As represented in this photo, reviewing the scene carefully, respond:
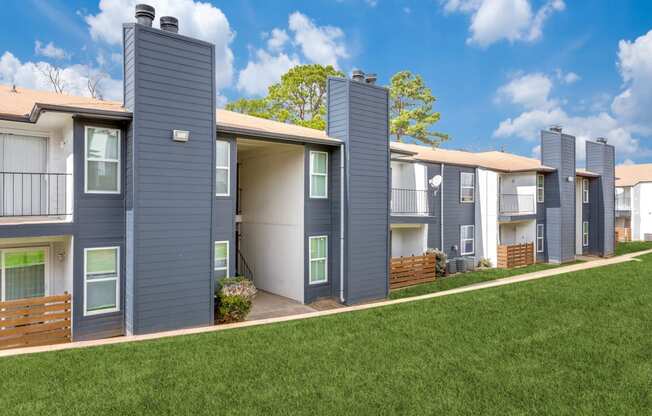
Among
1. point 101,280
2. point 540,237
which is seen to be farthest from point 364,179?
point 540,237

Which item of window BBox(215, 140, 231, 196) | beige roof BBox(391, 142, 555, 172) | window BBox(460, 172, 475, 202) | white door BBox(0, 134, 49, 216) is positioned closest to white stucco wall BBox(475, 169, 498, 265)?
window BBox(460, 172, 475, 202)

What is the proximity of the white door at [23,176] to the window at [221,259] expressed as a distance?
A: 433 centimetres

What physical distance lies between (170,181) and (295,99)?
71.4 ft

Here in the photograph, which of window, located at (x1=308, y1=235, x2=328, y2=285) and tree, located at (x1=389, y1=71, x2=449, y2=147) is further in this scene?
tree, located at (x1=389, y1=71, x2=449, y2=147)

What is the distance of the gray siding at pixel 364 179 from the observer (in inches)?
507

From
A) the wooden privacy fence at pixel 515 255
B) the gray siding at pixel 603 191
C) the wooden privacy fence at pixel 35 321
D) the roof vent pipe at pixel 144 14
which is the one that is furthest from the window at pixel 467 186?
the wooden privacy fence at pixel 35 321

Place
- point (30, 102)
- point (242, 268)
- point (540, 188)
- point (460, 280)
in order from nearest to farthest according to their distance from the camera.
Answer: point (30, 102), point (242, 268), point (460, 280), point (540, 188)

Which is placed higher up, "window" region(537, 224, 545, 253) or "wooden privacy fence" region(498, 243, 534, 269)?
"window" region(537, 224, 545, 253)

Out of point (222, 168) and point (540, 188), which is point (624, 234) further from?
point (222, 168)

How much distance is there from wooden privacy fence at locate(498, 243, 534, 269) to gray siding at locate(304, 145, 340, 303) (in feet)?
37.8

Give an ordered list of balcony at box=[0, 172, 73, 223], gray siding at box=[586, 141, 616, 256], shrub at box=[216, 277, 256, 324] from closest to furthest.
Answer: balcony at box=[0, 172, 73, 223] → shrub at box=[216, 277, 256, 324] → gray siding at box=[586, 141, 616, 256]

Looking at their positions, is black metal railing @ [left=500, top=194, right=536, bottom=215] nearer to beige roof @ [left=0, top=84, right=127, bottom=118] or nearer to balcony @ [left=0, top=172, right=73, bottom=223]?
beige roof @ [left=0, top=84, right=127, bottom=118]

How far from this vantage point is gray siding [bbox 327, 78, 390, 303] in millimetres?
12867

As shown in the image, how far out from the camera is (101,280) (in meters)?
9.40
